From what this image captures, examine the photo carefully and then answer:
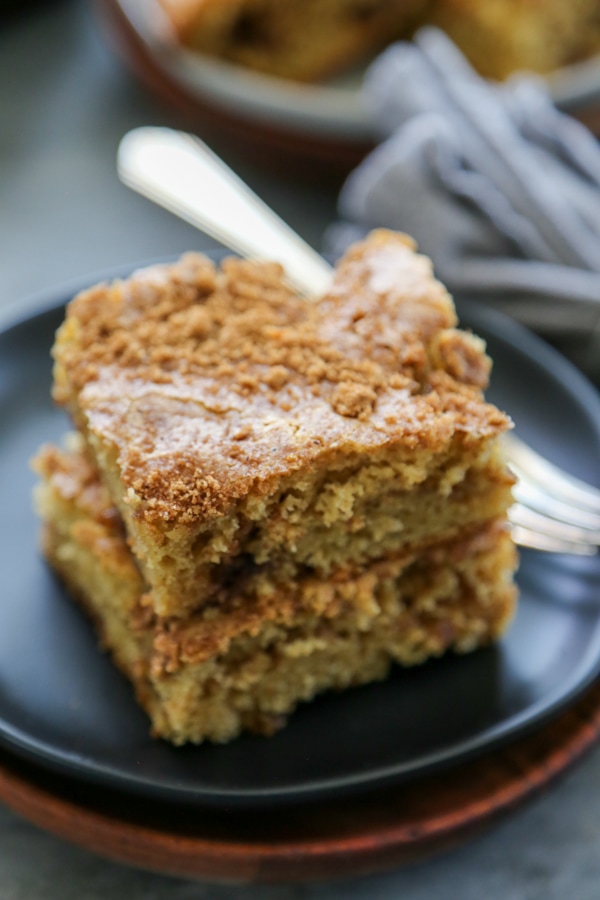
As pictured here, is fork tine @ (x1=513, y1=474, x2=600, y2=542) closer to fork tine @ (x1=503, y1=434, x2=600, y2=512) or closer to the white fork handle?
fork tine @ (x1=503, y1=434, x2=600, y2=512)

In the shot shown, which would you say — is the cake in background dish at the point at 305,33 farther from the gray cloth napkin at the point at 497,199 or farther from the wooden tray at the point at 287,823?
the wooden tray at the point at 287,823

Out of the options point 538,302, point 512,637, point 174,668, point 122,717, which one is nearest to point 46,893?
point 122,717

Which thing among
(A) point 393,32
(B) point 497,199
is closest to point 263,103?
(B) point 497,199

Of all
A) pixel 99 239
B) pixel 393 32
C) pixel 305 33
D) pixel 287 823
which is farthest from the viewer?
pixel 393 32

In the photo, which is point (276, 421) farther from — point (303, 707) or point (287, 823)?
point (287, 823)

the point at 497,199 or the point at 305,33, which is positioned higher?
the point at 305,33

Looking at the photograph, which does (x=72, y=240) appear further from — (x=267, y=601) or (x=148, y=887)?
(x=148, y=887)
